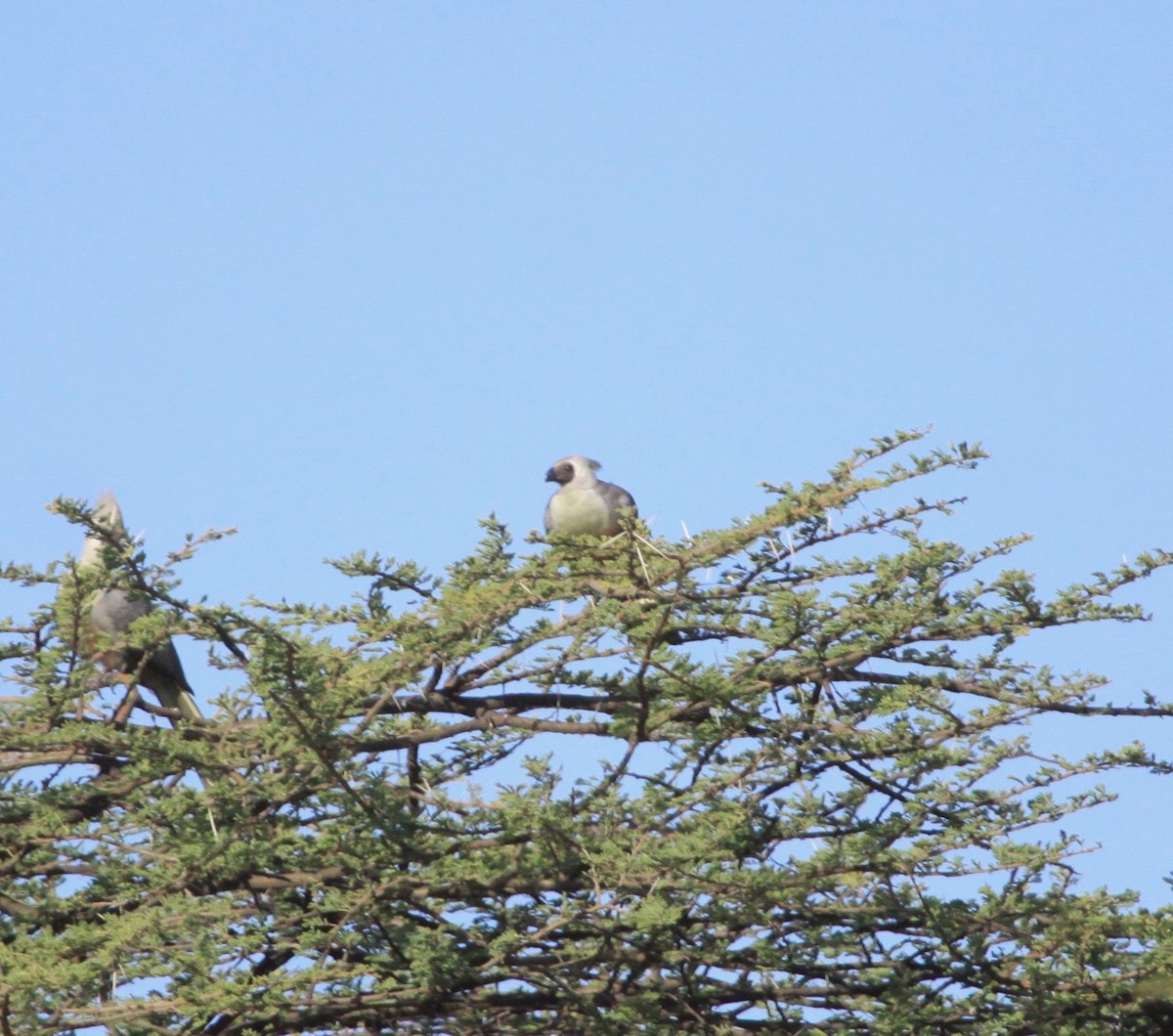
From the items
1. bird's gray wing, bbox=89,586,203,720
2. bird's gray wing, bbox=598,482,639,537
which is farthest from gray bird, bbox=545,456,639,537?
bird's gray wing, bbox=89,586,203,720

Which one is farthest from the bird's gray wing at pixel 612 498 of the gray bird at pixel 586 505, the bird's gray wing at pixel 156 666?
the bird's gray wing at pixel 156 666

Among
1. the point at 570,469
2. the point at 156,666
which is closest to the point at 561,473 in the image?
the point at 570,469

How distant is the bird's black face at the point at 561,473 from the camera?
9781 mm

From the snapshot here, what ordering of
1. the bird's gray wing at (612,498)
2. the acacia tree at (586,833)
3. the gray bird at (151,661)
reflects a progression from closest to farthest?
1. the acacia tree at (586,833)
2. the gray bird at (151,661)
3. the bird's gray wing at (612,498)

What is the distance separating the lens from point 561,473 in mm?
9805

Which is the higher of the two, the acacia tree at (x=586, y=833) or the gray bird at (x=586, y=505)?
the gray bird at (x=586, y=505)

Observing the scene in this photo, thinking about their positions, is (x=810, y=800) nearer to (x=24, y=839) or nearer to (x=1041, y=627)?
(x=1041, y=627)

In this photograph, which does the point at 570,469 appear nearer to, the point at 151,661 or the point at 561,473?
the point at 561,473

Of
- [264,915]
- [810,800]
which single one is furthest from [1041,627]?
[264,915]

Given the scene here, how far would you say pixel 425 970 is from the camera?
4.64 meters

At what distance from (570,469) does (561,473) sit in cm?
6

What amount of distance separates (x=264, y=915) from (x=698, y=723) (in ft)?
4.81

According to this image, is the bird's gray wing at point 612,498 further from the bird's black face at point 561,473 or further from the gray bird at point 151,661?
the gray bird at point 151,661

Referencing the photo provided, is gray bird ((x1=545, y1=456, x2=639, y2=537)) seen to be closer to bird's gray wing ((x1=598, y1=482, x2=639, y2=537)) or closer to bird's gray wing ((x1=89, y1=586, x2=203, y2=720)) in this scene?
bird's gray wing ((x1=598, y1=482, x2=639, y2=537))
